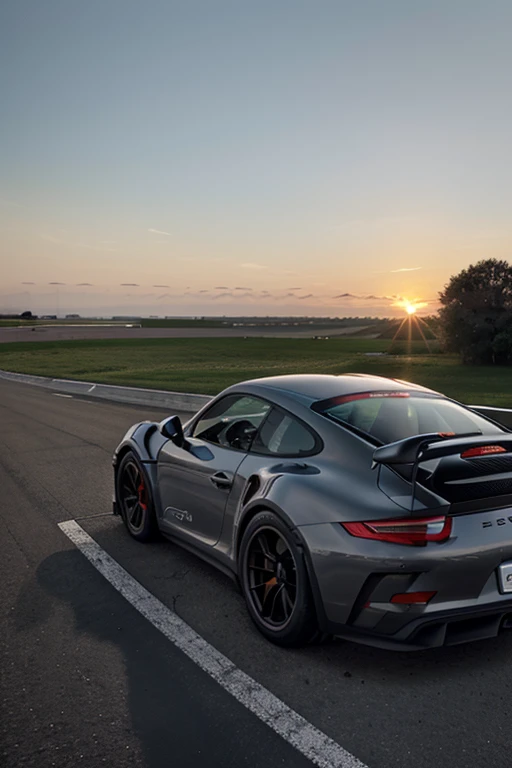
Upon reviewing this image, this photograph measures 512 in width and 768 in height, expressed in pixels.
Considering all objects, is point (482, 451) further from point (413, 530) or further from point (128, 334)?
point (128, 334)

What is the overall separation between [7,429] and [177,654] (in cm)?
986

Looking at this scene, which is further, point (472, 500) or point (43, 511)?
point (43, 511)

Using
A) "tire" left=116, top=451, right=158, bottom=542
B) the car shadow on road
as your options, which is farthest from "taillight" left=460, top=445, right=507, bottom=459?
"tire" left=116, top=451, right=158, bottom=542

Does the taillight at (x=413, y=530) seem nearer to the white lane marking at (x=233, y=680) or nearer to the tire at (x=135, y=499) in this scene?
the white lane marking at (x=233, y=680)

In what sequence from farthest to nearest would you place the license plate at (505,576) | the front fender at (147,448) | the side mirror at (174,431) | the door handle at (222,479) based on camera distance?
1. the front fender at (147,448)
2. the side mirror at (174,431)
3. the door handle at (222,479)
4. the license plate at (505,576)

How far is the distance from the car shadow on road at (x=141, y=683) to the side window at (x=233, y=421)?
1257mm

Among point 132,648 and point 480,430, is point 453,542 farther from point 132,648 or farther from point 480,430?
point 132,648

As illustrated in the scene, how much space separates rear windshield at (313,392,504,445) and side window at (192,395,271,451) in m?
0.55

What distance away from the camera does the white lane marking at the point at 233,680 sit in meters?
2.83

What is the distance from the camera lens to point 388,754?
2.81m

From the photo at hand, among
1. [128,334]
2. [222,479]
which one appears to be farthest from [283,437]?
[128,334]

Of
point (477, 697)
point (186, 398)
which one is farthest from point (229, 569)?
point (186, 398)

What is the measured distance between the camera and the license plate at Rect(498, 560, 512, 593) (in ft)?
11.0

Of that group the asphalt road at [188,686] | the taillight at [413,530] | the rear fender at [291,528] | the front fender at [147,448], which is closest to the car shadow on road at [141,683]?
the asphalt road at [188,686]
